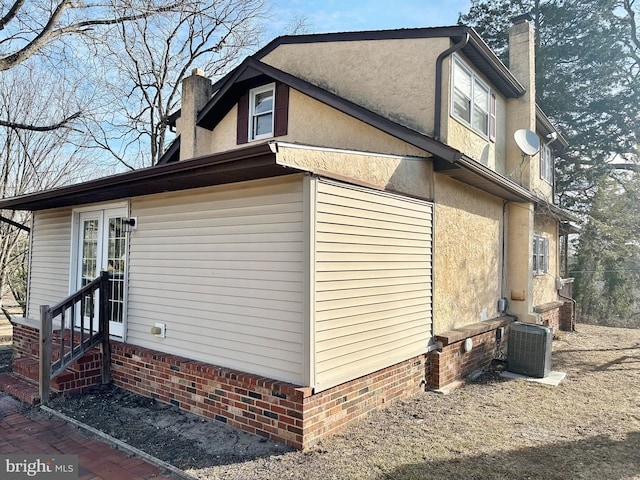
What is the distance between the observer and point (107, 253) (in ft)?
23.0

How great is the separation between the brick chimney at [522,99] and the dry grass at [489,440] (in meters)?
4.96

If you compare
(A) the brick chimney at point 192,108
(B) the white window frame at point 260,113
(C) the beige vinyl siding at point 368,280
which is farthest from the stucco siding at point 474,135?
(A) the brick chimney at point 192,108

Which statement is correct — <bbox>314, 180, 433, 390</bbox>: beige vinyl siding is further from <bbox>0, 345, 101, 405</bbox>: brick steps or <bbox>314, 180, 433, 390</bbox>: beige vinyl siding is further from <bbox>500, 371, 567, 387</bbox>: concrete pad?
A: <bbox>0, 345, 101, 405</bbox>: brick steps

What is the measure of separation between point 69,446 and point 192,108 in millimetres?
7720

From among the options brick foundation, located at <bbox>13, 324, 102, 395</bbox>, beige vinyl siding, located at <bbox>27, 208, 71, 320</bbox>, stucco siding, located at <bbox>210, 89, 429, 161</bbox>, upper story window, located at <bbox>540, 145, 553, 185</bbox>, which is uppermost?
upper story window, located at <bbox>540, 145, 553, 185</bbox>

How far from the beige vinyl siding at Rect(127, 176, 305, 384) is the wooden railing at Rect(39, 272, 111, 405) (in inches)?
17.8

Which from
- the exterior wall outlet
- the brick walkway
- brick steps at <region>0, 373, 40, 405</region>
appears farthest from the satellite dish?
brick steps at <region>0, 373, 40, 405</region>

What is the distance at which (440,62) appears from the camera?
7195 mm

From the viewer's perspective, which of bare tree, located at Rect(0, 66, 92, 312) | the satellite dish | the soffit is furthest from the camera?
bare tree, located at Rect(0, 66, 92, 312)

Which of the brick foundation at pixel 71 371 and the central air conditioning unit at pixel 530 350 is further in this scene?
the central air conditioning unit at pixel 530 350

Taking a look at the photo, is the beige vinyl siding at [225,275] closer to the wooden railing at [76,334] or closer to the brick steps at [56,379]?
the wooden railing at [76,334]

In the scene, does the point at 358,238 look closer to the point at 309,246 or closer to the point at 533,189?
the point at 309,246

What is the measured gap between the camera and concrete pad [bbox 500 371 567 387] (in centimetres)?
731

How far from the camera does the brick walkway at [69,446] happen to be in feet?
12.9
